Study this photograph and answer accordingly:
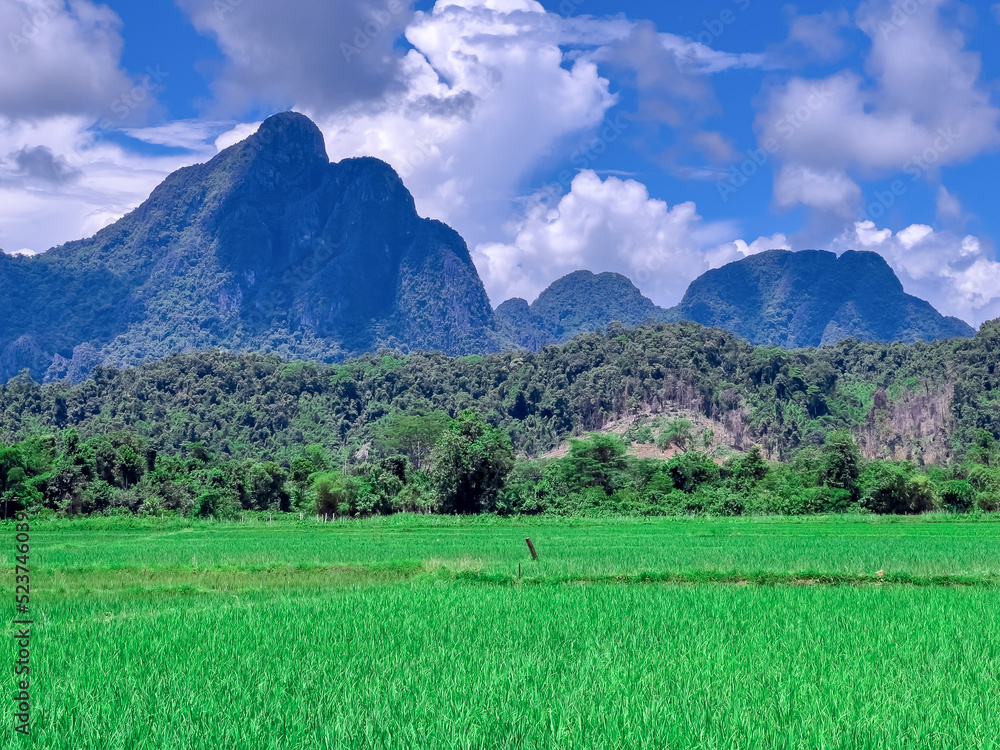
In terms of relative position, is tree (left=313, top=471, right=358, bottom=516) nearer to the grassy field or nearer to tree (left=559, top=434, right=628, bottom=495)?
tree (left=559, top=434, right=628, bottom=495)

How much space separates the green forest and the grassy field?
908 inches

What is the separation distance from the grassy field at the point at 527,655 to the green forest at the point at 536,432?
2307 centimetres

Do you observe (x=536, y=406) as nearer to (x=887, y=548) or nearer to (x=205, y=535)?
(x=205, y=535)

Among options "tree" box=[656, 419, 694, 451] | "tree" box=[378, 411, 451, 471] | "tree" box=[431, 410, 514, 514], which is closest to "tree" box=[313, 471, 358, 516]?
"tree" box=[431, 410, 514, 514]

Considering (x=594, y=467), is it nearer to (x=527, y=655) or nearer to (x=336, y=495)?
(x=336, y=495)

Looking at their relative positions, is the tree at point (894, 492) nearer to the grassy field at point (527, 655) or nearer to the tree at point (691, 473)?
the tree at point (691, 473)

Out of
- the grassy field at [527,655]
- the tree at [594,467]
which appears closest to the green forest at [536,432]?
the tree at [594,467]

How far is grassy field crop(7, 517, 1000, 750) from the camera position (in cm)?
527

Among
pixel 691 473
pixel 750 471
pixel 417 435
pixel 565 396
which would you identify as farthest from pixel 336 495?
pixel 565 396

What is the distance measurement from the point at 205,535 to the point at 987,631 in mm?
25785

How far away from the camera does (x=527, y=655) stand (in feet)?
24.8

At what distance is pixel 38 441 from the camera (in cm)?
4616

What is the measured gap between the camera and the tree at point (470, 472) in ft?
129

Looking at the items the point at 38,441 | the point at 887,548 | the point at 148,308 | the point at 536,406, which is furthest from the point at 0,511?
the point at 148,308
